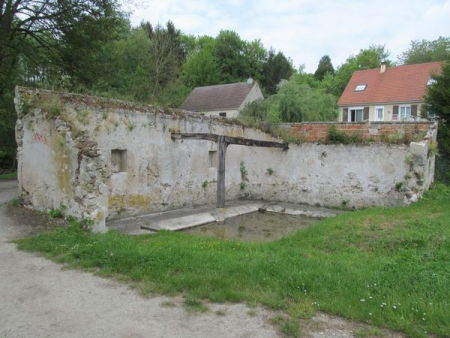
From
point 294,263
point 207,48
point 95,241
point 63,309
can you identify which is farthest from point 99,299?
point 207,48

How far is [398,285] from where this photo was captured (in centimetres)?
482

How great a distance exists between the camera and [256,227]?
10.9m

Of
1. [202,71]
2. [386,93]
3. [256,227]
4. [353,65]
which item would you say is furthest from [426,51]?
[256,227]

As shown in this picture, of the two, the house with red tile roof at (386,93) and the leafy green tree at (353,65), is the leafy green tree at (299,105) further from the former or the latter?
the leafy green tree at (353,65)

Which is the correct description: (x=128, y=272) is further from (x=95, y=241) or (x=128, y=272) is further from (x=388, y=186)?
(x=388, y=186)

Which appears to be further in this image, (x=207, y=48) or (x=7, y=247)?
(x=207, y=48)

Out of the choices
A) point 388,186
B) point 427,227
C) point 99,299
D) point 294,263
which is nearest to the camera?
point 99,299

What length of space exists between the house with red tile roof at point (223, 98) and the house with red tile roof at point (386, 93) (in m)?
8.92

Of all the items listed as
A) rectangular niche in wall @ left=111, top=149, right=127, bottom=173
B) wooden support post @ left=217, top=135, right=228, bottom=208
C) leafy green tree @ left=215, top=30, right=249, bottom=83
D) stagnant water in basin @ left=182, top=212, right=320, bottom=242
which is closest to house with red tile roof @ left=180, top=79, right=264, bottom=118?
leafy green tree @ left=215, top=30, right=249, bottom=83

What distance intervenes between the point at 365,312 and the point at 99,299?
316cm

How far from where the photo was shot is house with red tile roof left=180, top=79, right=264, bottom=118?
34.4 m

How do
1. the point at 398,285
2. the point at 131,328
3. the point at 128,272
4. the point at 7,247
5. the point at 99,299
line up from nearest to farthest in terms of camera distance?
the point at 131,328 → the point at 99,299 → the point at 398,285 → the point at 128,272 → the point at 7,247

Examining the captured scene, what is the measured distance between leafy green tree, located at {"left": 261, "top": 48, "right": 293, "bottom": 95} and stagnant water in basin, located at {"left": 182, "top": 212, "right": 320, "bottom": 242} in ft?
121

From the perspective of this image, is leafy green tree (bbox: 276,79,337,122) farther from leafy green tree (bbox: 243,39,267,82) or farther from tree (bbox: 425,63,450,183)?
leafy green tree (bbox: 243,39,267,82)
